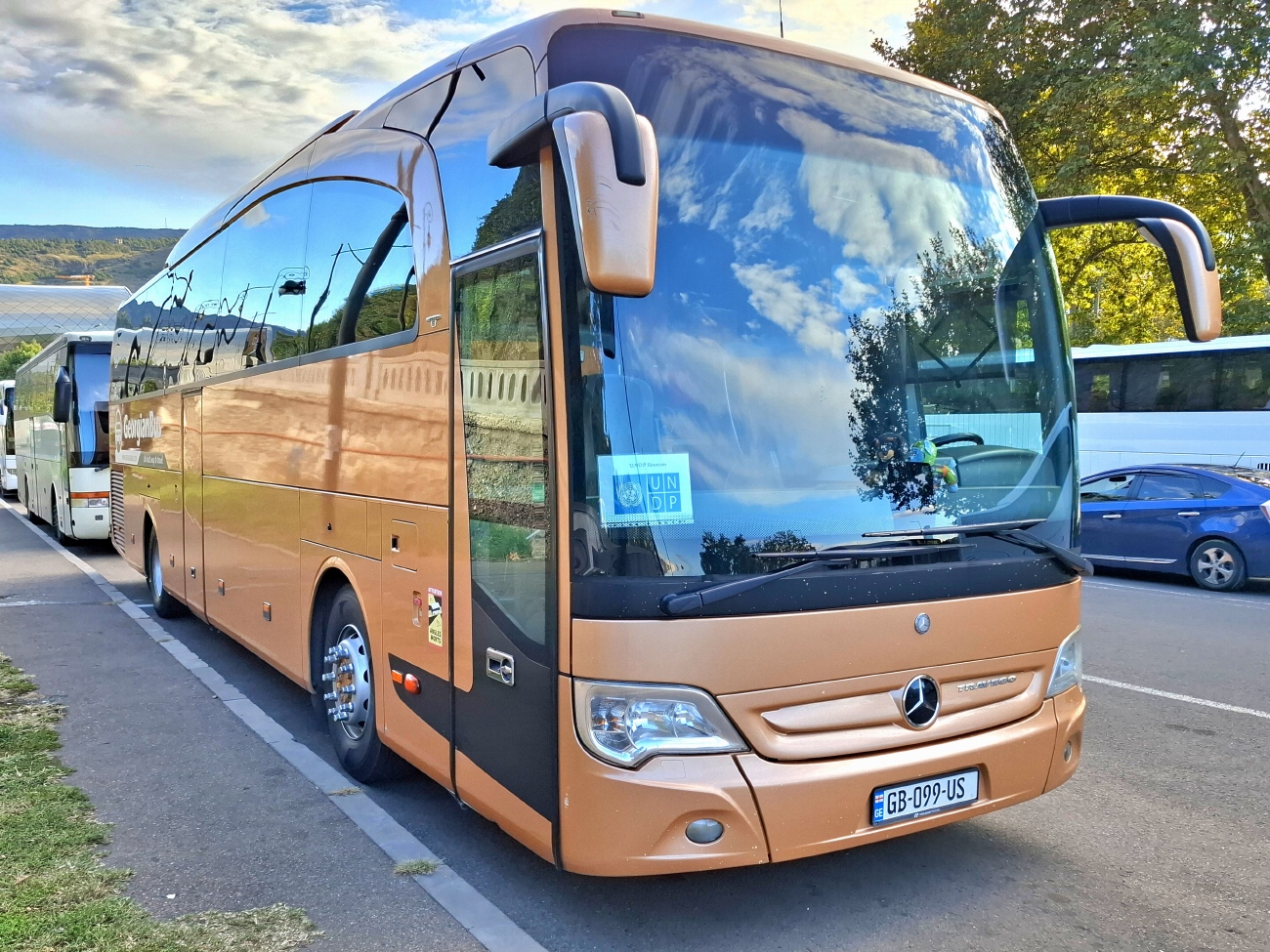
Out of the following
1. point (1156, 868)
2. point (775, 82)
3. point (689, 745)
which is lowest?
point (1156, 868)

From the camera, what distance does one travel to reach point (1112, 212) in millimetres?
4723

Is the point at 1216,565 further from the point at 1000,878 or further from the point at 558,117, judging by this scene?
the point at 558,117

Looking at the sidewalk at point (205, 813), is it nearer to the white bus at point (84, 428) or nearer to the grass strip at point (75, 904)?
the grass strip at point (75, 904)

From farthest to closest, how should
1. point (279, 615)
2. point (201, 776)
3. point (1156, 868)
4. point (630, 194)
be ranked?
point (279, 615), point (201, 776), point (1156, 868), point (630, 194)

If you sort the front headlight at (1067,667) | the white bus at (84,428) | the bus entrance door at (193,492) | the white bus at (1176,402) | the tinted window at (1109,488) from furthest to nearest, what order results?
the white bus at (1176,402)
the white bus at (84,428)
the tinted window at (1109,488)
the bus entrance door at (193,492)
the front headlight at (1067,667)

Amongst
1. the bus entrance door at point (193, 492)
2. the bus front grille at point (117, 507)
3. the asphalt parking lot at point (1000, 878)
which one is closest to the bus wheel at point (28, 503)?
the bus front grille at point (117, 507)

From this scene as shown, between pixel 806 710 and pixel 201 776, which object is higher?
pixel 806 710

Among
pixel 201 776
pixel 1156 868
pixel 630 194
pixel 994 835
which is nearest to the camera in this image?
pixel 630 194

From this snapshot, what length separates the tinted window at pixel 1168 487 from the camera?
13648 millimetres

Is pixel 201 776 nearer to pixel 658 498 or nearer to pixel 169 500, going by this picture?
pixel 658 498

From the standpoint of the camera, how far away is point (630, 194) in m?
3.02

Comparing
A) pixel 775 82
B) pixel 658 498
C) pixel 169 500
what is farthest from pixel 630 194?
pixel 169 500

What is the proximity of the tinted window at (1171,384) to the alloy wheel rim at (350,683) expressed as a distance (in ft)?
58.0

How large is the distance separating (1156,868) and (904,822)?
1.35 m
